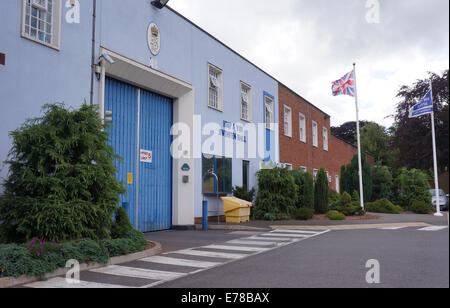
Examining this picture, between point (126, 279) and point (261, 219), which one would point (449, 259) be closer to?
point (126, 279)

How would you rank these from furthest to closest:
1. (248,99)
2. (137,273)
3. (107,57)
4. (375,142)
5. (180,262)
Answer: (375,142) < (248,99) < (107,57) < (180,262) < (137,273)

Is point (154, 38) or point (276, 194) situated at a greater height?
point (154, 38)

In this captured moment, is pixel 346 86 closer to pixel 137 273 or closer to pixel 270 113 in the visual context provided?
pixel 270 113

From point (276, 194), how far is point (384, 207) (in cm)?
Result: 851

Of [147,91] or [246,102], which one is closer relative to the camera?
[147,91]

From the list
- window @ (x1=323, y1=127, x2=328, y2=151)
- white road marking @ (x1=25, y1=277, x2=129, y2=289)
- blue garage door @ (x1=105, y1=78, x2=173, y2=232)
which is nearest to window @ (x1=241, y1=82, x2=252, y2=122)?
blue garage door @ (x1=105, y1=78, x2=173, y2=232)

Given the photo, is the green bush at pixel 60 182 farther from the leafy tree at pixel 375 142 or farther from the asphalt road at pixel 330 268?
the leafy tree at pixel 375 142

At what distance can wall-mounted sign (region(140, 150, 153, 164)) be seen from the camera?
13484mm

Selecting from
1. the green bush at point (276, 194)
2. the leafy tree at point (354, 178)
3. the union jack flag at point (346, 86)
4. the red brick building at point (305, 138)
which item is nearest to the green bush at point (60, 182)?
the green bush at point (276, 194)

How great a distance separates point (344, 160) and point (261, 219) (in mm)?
21457

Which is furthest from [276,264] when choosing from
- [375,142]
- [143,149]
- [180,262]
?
[375,142]

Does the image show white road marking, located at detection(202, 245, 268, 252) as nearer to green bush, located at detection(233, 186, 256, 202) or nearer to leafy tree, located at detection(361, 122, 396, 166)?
green bush, located at detection(233, 186, 256, 202)

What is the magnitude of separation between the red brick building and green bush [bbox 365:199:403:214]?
4779 mm

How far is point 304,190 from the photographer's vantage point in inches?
714
